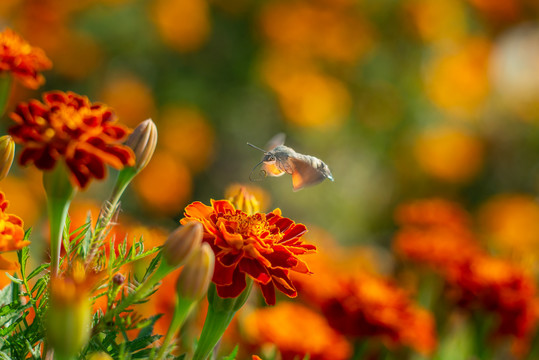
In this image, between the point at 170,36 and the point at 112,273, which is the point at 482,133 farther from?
the point at 112,273

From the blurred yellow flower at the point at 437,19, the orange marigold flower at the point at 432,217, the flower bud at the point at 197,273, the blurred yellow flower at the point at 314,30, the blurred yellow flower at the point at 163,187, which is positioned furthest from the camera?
the blurred yellow flower at the point at 437,19

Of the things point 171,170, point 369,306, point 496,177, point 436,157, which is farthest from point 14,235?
point 496,177

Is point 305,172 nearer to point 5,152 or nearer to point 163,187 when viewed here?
point 5,152

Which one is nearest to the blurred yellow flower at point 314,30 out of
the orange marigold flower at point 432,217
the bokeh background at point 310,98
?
the bokeh background at point 310,98

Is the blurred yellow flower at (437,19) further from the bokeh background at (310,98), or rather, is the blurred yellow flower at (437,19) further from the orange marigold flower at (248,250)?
the orange marigold flower at (248,250)

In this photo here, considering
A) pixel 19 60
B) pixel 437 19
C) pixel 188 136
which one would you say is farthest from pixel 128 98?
pixel 19 60

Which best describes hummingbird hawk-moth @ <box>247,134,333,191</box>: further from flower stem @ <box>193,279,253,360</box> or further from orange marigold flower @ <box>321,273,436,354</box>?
orange marigold flower @ <box>321,273,436,354</box>
